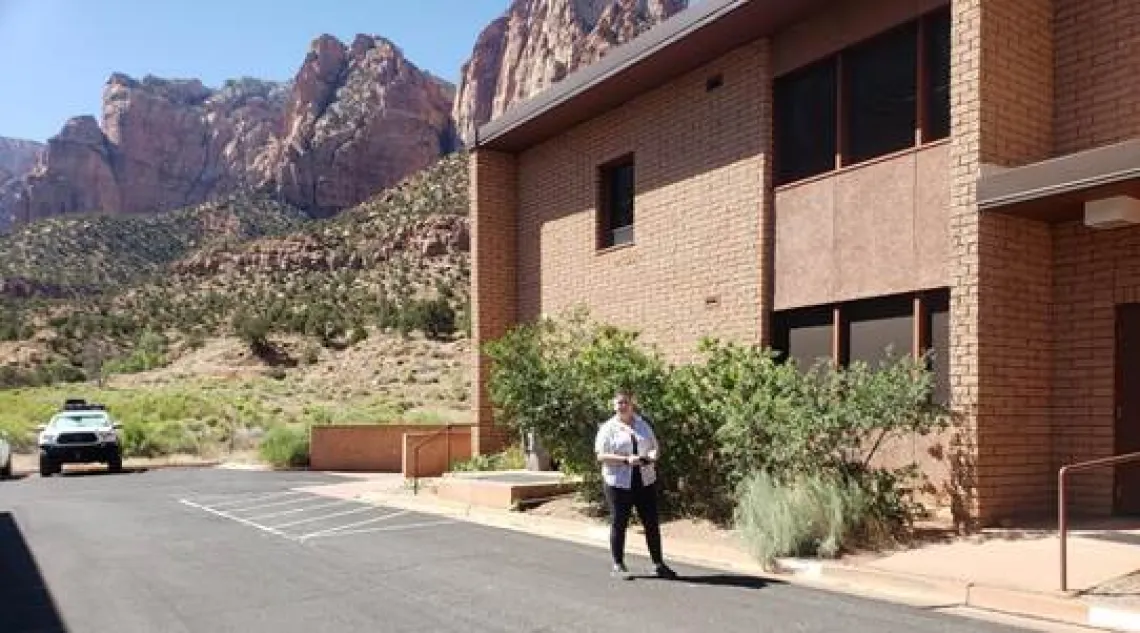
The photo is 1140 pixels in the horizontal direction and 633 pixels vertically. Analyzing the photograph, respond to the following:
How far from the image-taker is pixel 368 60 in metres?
132

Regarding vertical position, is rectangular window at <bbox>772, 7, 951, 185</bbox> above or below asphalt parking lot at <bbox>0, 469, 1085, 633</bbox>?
above

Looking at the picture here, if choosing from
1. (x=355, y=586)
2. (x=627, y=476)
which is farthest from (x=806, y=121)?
(x=355, y=586)

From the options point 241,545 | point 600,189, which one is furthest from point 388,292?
point 241,545

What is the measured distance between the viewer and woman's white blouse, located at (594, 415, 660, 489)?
10.3 meters

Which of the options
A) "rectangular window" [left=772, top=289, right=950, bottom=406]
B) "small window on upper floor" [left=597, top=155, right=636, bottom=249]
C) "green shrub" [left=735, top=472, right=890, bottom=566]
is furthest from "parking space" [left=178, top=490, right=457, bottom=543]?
"small window on upper floor" [left=597, top=155, right=636, bottom=249]

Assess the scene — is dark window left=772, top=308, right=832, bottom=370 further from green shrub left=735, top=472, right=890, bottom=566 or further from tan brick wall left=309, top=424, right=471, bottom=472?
tan brick wall left=309, top=424, right=471, bottom=472

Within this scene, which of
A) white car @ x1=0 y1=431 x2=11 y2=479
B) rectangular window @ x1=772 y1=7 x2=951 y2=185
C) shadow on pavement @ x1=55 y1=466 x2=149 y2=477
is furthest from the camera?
shadow on pavement @ x1=55 y1=466 x2=149 y2=477

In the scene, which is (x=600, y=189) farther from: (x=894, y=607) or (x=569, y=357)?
(x=894, y=607)

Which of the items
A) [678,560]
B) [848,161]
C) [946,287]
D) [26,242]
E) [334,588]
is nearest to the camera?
[334,588]

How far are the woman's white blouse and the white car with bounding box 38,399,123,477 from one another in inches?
841

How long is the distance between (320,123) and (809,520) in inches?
4873

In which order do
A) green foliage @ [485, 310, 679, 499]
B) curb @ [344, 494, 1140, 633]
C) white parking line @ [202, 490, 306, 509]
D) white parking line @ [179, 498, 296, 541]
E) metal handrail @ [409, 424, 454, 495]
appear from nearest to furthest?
curb @ [344, 494, 1140, 633], green foliage @ [485, 310, 679, 499], white parking line @ [179, 498, 296, 541], white parking line @ [202, 490, 306, 509], metal handrail @ [409, 424, 454, 495]

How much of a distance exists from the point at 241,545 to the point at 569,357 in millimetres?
5346

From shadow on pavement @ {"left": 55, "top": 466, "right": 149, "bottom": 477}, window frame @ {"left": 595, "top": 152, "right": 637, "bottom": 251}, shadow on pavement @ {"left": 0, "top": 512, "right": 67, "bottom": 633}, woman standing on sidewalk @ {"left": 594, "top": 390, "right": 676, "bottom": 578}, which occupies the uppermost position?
window frame @ {"left": 595, "top": 152, "right": 637, "bottom": 251}
